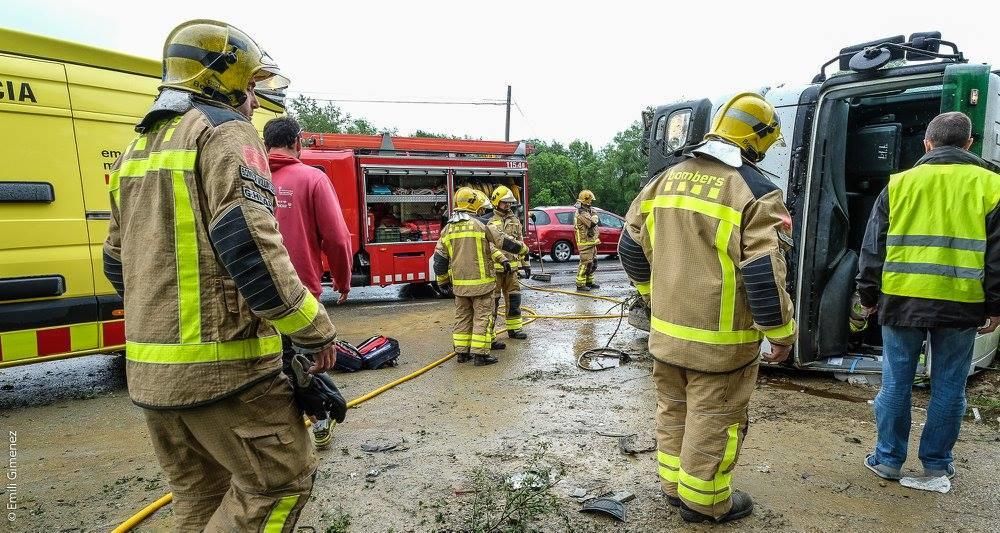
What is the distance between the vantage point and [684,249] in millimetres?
2674

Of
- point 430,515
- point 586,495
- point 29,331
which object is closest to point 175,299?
point 430,515

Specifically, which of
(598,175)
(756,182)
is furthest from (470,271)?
(598,175)

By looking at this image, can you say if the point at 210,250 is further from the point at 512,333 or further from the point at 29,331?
the point at 512,333

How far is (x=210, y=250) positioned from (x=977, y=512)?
11.6 feet

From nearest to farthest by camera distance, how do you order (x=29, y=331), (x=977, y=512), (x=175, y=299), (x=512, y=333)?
(x=175, y=299) → (x=977, y=512) → (x=29, y=331) → (x=512, y=333)

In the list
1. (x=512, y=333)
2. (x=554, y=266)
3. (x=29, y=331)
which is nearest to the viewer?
(x=29, y=331)

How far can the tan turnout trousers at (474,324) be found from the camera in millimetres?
5965

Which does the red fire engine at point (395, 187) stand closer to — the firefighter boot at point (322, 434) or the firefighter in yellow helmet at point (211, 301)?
the firefighter boot at point (322, 434)

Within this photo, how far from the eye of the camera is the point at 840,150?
4457 millimetres

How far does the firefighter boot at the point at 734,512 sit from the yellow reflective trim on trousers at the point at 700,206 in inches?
51.9

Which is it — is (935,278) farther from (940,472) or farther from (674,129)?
(674,129)

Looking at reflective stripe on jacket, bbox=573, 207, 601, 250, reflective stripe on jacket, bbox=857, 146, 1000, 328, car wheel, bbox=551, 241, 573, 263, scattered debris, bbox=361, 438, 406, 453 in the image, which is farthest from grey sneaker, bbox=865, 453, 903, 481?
car wheel, bbox=551, 241, 573, 263

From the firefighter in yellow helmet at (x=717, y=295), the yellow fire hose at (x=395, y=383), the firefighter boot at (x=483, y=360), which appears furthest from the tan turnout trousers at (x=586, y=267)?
the firefighter in yellow helmet at (x=717, y=295)

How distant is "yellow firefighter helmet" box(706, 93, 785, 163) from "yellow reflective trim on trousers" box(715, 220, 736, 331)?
454 mm
